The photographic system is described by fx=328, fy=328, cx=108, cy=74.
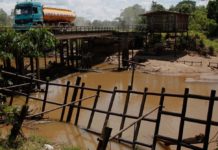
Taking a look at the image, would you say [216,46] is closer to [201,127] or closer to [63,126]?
[201,127]

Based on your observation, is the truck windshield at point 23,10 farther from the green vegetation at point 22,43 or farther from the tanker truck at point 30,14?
the green vegetation at point 22,43

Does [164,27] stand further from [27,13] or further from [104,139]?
[104,139]

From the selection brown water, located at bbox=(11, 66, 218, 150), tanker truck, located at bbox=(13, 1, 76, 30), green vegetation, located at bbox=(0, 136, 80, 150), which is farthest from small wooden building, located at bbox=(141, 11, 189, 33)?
green vegetation, located at bbox=(0, 136, 80, 150)

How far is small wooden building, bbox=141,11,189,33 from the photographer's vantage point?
44.8m

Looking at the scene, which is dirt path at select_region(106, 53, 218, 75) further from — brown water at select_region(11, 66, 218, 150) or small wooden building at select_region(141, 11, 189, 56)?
small wooden building at select_region(141, 11, 189, 56)

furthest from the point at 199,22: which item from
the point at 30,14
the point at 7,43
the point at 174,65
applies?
the point at 7,43

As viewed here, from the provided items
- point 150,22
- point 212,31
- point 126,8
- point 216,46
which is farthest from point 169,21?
point 126,8

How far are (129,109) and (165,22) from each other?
26.3 m

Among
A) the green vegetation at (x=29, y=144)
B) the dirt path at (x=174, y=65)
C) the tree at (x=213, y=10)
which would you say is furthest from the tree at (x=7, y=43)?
the tree at (x=213, y=10)

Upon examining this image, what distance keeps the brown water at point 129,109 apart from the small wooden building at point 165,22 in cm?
1165

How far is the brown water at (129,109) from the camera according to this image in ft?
48.0

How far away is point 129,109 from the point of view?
21.5 m

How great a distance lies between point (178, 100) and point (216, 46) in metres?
30.8

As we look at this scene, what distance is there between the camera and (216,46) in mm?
51438
